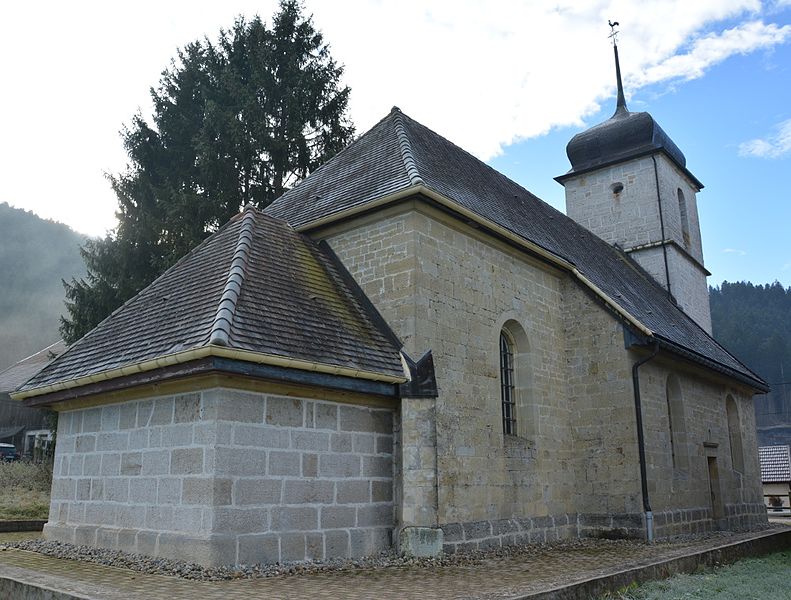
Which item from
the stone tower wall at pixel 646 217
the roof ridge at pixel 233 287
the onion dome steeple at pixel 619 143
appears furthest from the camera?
the onion dome steeple at pixel 619 143

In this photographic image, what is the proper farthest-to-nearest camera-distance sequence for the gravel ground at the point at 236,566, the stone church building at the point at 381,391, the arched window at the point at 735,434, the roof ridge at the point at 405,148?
the arched window at the point at 735,434, the roof ridge at the point at 405,148, the stone church building at the point at 381,391, the gravel ground at the point at 236,566

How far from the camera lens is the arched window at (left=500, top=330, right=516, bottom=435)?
12.0 metres

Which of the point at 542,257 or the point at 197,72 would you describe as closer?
the point at 542,257

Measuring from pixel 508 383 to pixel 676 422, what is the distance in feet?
16.6

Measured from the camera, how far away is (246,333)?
314 inches

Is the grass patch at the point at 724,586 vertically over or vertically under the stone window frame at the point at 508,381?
under

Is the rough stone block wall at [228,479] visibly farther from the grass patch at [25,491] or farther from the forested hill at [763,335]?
the forested hill at [763,335]

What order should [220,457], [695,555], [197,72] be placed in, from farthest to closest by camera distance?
1. [197,72]
2. [695,555]
3. [220,457]

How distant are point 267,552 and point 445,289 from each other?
4685 millimetres

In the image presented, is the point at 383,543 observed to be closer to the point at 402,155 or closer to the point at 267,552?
the point at 267,552

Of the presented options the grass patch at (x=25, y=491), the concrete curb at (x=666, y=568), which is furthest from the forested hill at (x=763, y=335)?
the grass patch at (x=25, y=491)

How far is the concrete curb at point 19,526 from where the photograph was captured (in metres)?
12.0

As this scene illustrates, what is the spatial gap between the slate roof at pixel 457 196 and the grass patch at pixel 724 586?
465 cm

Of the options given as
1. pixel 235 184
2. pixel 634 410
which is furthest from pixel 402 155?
pixel 235 184
